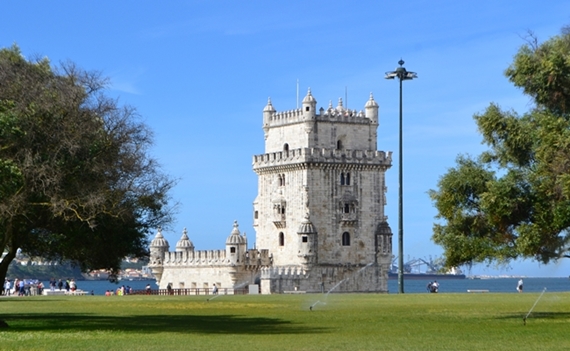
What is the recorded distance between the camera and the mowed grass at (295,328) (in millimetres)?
33750

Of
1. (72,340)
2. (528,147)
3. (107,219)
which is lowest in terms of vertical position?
(72,340)

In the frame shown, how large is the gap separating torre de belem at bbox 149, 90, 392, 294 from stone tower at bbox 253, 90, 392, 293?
0.08m

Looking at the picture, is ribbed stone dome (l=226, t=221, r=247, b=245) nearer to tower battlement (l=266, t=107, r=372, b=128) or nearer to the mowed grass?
tower battlement (l=266, t=107, r=372, b=128)

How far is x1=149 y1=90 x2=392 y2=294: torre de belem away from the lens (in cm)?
10819

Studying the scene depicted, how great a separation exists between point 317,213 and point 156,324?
64622 mm

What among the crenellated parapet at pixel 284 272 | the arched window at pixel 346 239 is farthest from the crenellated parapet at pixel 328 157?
the crenellated parapet at pixel 284 272

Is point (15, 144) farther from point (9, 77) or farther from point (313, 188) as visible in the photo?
point (313, 188)

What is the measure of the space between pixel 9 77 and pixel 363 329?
14218 mm

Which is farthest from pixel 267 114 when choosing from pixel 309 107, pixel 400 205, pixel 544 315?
pixel 544 315

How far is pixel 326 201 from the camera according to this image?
4294 inches

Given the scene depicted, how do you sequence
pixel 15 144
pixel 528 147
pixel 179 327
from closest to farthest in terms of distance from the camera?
pixel 15 144 → pixel 179 327 → pixel 528 147

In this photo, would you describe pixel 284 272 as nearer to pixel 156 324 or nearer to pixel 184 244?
pixel 184 244

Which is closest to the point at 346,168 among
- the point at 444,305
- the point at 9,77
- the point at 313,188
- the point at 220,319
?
the point at 313,188

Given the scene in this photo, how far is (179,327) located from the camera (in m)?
42.4
